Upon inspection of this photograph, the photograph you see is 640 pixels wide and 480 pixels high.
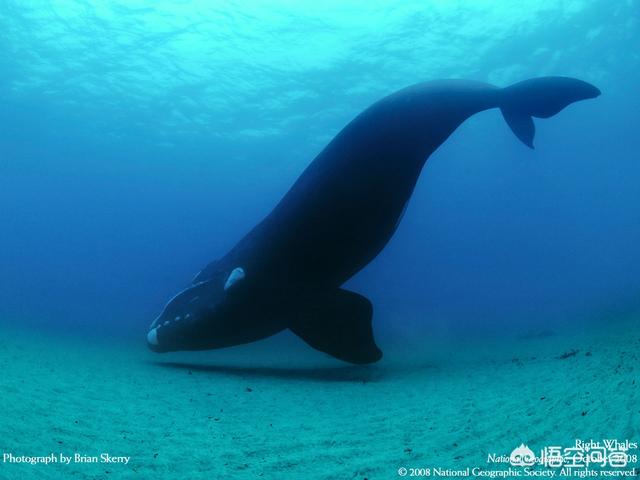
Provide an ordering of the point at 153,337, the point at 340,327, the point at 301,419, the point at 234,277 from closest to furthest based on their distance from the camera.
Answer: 1. the point at 301,419
2. the point at 340,327
3. the point at 234,277
4. the point at 153,337

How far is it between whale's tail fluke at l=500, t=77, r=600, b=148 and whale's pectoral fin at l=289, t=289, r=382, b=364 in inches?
142

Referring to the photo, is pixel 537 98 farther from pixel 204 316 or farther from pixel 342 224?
pixel 204 316

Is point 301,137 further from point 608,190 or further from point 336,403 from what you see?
point 608,190

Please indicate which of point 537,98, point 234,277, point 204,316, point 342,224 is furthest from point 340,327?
point 537,98

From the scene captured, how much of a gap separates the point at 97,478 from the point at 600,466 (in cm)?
312

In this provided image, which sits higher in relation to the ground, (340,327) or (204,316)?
(204,316)

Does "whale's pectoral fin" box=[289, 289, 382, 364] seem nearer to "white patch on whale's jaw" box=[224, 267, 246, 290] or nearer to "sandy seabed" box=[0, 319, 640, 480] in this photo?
"sandy seabed" box=[0, 319, 640, 480]

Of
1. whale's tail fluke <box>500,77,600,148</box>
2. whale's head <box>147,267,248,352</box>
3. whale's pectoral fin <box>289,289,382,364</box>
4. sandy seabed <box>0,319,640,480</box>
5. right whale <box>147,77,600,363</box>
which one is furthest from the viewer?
whale's head <box>147,267,248,352</box>

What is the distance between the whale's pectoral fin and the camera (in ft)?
22.7

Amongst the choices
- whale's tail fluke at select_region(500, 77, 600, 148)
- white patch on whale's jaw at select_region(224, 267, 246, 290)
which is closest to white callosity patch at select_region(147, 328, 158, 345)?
white patch on whale's jaw at select_region(224, 267, 246, 290)

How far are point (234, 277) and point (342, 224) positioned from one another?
1.87 m

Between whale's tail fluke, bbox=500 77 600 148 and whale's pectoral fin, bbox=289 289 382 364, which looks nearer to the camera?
whale's tail fluke, bbox=500 77 600 148

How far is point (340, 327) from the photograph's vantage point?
6938 millimetres

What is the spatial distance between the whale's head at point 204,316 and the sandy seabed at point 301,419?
804 mm
